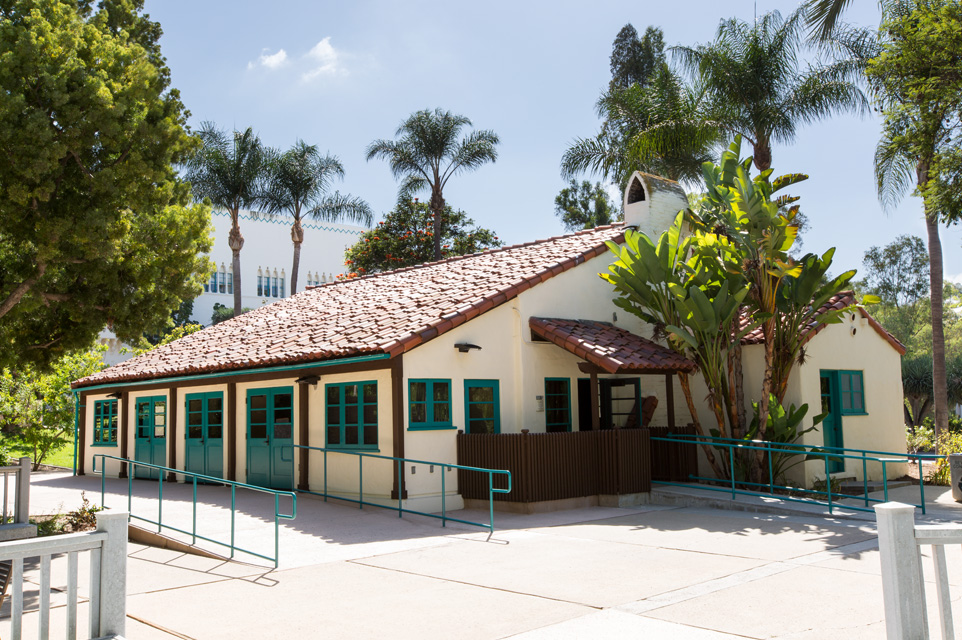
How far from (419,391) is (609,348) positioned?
3.50 meters

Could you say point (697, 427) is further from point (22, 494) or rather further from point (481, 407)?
point (22, 494)

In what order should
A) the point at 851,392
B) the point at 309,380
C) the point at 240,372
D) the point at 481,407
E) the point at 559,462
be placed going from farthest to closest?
the point at 851,392 < the point at 240,372 < the point at 309,380 < the point at 481,407 < the point at 559,462

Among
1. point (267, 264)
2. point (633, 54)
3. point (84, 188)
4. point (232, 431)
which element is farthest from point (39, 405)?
point (267, 264)

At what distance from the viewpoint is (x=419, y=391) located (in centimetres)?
1356

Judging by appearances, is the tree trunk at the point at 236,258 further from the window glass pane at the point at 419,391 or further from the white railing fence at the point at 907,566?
the white railing fence at the point at 907,566

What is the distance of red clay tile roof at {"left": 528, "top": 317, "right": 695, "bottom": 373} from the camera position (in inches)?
543

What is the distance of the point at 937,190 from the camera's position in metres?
14.5

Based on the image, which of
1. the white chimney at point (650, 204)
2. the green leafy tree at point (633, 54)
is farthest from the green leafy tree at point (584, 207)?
the white chimney at point (650, 204)

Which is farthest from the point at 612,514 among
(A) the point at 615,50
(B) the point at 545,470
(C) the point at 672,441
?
(A) the point at 615,50

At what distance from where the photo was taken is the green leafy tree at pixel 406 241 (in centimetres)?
3778

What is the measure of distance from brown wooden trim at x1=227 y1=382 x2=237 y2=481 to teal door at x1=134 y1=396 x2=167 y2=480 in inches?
122

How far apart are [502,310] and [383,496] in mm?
4001

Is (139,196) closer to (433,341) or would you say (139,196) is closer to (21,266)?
(21,266)

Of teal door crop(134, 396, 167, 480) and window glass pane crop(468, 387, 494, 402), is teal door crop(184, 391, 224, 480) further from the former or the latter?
window glass pane crop(468, 387, 494, 402)
